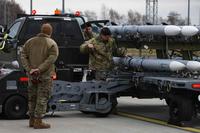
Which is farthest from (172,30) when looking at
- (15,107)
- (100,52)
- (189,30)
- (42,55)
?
(15,107)

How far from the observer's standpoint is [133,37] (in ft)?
38.6

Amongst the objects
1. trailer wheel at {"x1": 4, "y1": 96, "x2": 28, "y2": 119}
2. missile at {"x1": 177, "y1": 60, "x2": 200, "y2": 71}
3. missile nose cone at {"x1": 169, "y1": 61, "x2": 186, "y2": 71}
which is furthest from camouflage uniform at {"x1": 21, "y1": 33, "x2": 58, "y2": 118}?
missile at {"x1": 177, "y1": 60, "x2": 200, "y2": 71}

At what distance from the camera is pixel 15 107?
10.7 meters

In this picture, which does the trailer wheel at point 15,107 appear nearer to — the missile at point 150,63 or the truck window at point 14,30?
the truck window at point 14,30

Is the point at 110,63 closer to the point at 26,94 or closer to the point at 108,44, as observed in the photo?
the point at 108,44

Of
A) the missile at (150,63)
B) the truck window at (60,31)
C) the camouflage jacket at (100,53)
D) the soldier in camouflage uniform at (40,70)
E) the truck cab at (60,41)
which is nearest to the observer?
the soldier in camouflage uniform at (40,70)

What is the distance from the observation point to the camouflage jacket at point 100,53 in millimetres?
11781

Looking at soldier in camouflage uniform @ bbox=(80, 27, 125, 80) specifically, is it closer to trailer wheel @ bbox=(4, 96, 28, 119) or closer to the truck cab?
the truck cab

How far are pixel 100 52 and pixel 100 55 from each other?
0.24ft

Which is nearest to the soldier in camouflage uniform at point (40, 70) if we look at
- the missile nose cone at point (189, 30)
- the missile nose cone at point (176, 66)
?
the missile nose cone at point (176, 66)

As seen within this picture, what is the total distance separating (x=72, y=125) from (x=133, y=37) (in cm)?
272

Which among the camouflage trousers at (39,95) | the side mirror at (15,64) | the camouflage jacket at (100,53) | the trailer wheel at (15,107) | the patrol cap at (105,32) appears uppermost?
the patrol cap at (105,32)

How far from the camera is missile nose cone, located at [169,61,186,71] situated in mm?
10125

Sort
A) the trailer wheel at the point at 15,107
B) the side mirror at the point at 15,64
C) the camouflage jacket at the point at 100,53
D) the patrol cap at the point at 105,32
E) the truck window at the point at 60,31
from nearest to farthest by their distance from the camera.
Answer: the trailer wheel at the point at 15,107, the patrol cap at the point at 105,32, the camouflage jacket at the point at 100,53, the side mirror at the point at 15,64, the truck window at the point at 60,31
